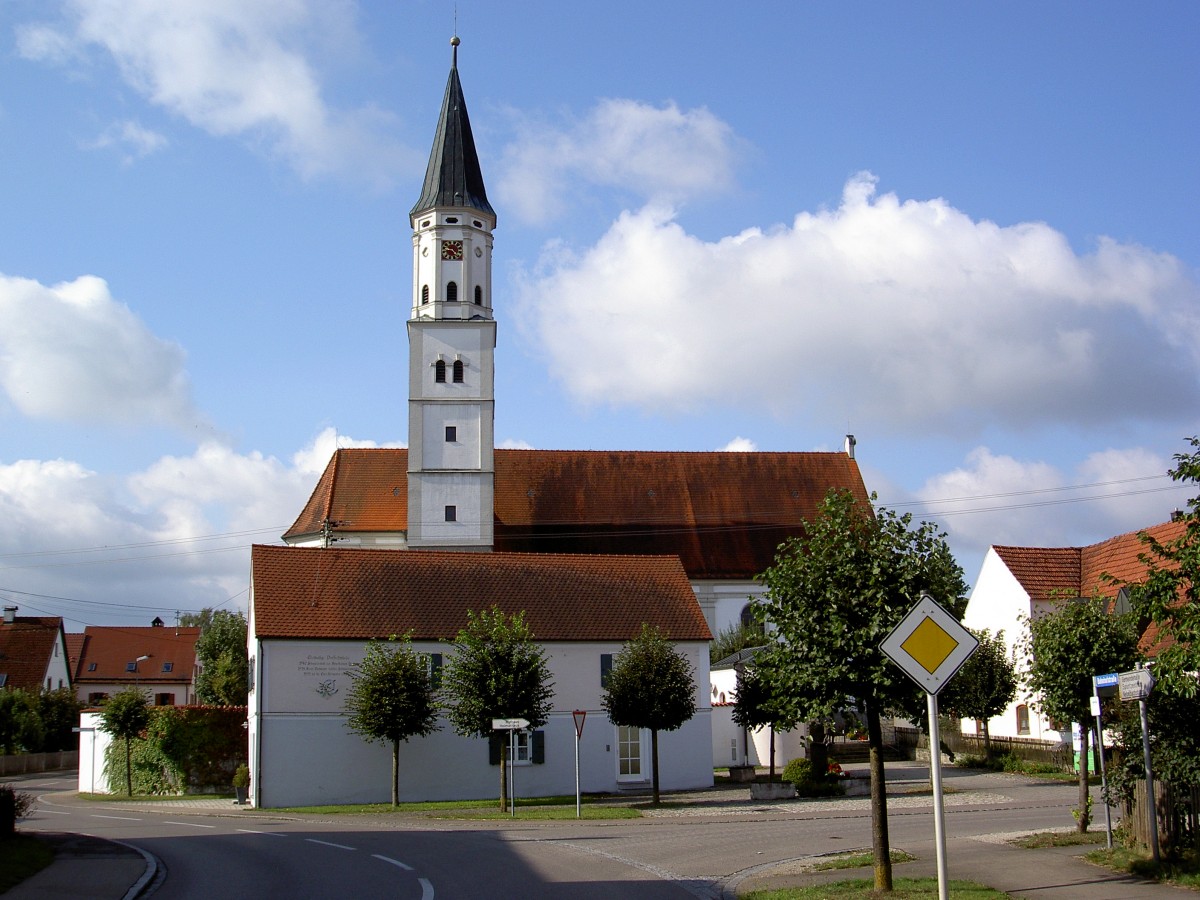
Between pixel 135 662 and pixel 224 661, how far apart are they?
32.3 metres

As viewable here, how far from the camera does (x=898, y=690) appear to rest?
14.5 m

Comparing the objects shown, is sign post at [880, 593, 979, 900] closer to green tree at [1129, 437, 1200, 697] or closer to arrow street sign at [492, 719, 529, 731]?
green tree at [1129, 437, 1200, 697]

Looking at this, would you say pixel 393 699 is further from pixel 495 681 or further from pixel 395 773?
pixel 495 681

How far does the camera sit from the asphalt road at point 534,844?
53.0 ft

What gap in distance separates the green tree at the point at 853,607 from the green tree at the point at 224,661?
4855cm

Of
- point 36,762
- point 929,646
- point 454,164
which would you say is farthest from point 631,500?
point 929,646

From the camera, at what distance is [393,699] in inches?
1298

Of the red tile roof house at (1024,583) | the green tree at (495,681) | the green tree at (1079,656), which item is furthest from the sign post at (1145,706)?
the red tile roof house at (1024,583)

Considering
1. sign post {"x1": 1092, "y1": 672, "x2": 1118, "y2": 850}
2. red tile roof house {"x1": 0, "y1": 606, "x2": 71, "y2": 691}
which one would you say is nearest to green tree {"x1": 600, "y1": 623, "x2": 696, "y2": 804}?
sign post {"x1": 1092, "y1": 672, "x2": 1118, "y2": 850}

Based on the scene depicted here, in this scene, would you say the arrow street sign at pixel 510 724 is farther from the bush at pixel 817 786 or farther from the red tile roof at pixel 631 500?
the red tile roof at pixel 631 500

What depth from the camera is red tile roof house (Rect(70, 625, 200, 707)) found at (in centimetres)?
9069

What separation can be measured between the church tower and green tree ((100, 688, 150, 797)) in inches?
478

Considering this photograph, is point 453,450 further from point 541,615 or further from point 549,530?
point 541,615

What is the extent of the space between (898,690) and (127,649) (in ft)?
292
